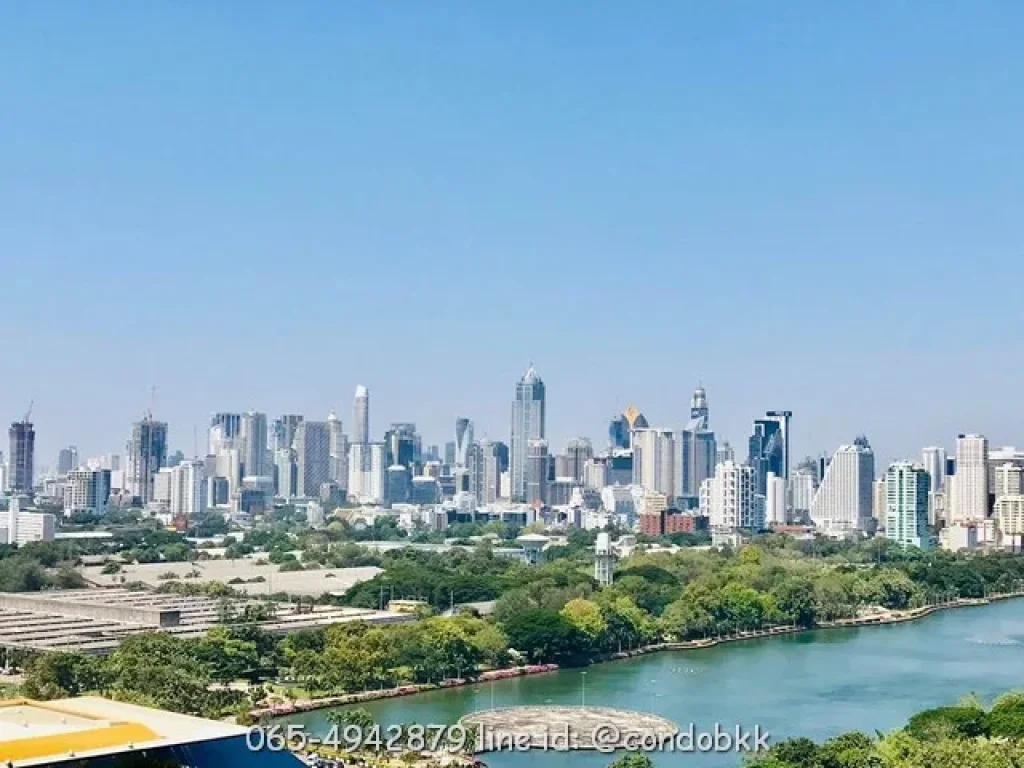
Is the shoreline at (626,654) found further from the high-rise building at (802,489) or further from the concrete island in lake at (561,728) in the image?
the high-rise building at (802,489)

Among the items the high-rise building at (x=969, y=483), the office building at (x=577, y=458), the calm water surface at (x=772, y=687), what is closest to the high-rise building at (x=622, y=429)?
the office building at (x=577, y=458)

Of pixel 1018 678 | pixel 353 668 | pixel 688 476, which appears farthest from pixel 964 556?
pixel 688 476

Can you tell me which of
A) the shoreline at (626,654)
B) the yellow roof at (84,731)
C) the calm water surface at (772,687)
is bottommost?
the calm water surface at (772,687)

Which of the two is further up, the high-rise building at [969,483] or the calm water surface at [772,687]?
the high-rise building at [969,483]

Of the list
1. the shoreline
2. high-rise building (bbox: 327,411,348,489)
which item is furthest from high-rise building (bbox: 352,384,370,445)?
the shoreline

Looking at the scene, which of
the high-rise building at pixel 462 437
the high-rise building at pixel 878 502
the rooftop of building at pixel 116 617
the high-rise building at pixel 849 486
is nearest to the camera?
the rooftop of building at pixel 116 617

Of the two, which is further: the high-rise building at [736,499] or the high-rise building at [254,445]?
the high-rise building at [254,445]
